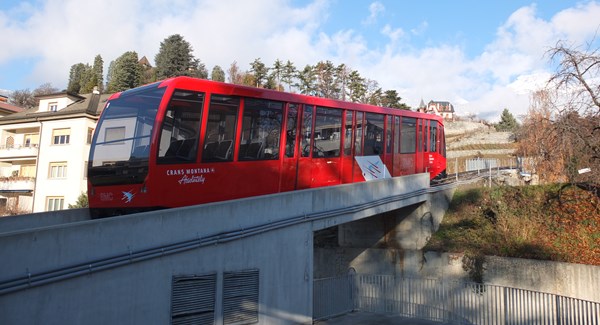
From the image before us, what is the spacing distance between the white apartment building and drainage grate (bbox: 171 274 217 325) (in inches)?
910

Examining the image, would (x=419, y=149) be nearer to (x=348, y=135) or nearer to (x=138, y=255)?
(x=348, y=135)

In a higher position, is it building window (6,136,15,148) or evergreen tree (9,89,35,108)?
evergreen tree (9,89,35,108)

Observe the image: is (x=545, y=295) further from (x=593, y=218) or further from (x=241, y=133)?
(x=241, y=133)

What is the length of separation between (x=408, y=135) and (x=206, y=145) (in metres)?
10.7

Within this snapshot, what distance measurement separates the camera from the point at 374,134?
16141 millimetres

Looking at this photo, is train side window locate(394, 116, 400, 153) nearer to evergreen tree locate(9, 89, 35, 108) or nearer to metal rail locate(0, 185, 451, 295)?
metal rail locate(0, 185, 451, 295)

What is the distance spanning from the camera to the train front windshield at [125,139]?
9.48 m

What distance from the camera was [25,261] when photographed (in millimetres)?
6242

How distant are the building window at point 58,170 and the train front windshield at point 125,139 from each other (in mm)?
22883

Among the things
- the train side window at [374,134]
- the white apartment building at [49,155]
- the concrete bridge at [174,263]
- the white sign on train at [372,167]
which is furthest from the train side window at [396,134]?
the white apartment building at [49,155]

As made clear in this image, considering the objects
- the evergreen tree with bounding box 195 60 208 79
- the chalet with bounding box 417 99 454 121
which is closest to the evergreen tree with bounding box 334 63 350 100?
the evergreen tree with bounding box 195 60 208 79

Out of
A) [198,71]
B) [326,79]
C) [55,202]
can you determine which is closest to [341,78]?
[326,79]

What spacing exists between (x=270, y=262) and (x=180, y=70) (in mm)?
52370

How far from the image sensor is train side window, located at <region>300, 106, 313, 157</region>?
1303cm
